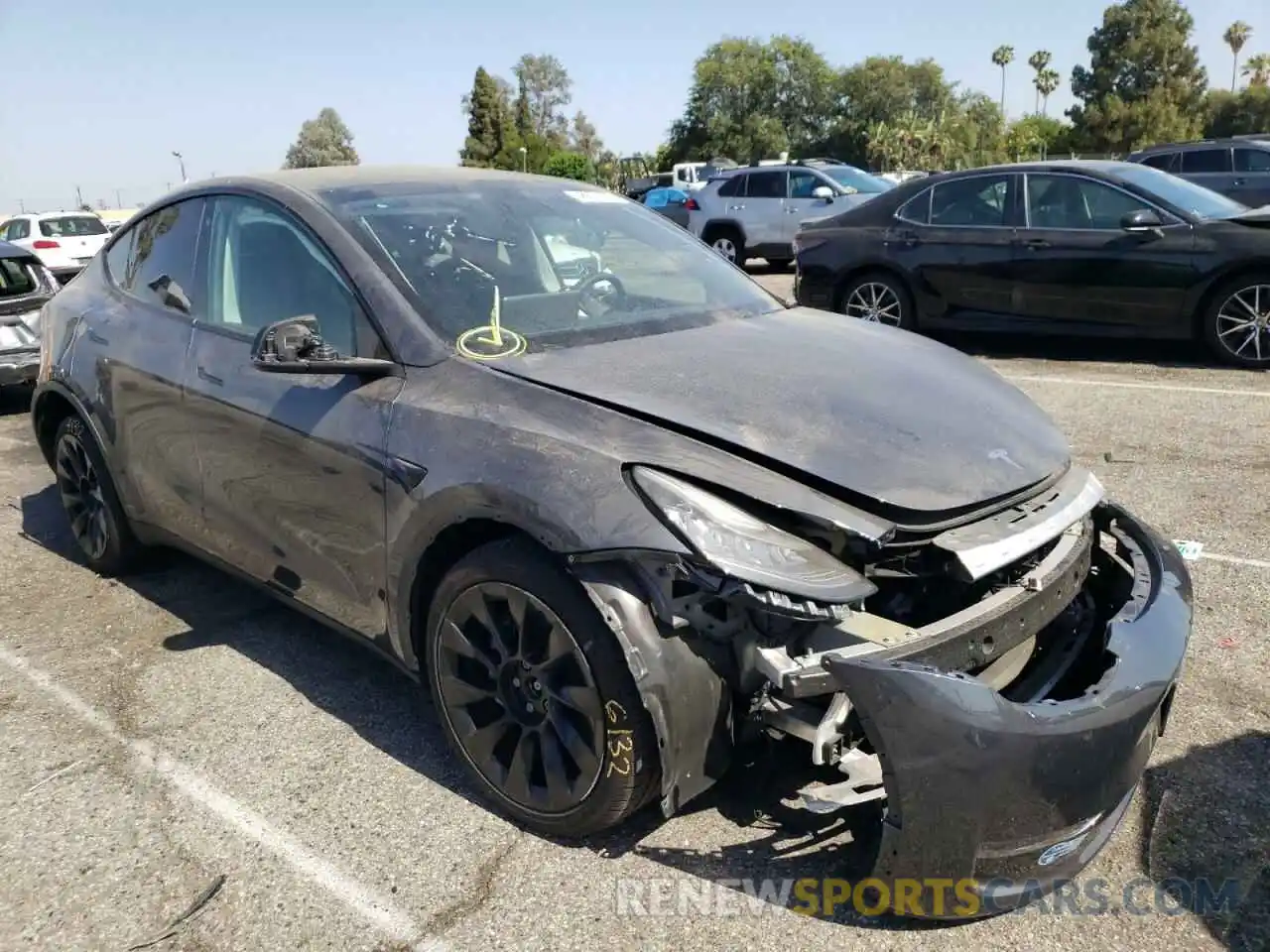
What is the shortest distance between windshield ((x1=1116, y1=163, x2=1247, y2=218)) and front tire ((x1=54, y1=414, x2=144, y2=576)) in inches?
299

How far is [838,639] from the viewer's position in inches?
88.4

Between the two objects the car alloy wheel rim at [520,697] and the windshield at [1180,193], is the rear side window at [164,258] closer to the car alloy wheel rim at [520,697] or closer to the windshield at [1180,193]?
the car alloy wheel rim at [520,697]

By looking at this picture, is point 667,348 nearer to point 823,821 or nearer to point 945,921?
point 823,821

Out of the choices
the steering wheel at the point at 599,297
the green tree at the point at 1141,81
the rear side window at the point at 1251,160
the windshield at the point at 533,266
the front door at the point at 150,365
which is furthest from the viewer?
the green tree at the point at 1141,81

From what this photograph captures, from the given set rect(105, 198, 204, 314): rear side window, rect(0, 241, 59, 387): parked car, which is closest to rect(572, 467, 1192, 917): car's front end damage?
rect(105, 198, 204, 314): rear side window

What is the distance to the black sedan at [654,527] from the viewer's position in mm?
2203

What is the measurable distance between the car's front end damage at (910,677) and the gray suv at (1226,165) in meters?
14.9

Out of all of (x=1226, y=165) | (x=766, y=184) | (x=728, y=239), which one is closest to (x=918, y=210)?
(x=766, y=184)

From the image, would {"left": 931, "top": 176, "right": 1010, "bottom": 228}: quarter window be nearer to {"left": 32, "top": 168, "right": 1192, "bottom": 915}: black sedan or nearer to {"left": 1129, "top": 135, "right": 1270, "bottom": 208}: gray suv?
{"left": 32, "top": 168, "right": 1192, "bottom": 915}: black sedan

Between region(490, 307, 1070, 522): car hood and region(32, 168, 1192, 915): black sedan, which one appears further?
region(490, 307, 1070, 522): car hood

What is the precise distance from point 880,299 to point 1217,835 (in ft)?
23.4

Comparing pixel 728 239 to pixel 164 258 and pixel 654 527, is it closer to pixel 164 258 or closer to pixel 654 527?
pixel 164 258

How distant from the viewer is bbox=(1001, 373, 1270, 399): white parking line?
282 inches

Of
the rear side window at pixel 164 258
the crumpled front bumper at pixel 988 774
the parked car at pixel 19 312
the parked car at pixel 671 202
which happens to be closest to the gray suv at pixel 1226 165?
the parked car at pixel 671 202
